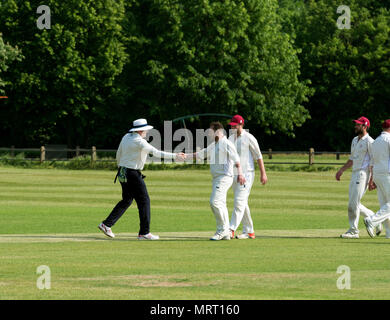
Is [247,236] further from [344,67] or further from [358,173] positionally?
[344,67]

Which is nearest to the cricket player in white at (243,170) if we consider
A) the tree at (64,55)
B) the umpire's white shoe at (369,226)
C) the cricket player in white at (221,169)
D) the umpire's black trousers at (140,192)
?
the cricket player in white at (221,169)

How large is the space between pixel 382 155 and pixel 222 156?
2786mm

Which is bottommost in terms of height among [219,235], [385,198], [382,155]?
[219,235]

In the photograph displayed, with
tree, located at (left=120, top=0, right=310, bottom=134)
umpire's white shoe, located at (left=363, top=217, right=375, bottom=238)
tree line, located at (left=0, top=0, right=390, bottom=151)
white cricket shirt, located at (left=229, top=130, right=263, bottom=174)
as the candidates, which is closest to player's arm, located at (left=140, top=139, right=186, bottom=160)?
white cricket shirt, located at (left=229, top=130, right=263, bottom=174)

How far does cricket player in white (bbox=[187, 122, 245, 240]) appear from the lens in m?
14.6

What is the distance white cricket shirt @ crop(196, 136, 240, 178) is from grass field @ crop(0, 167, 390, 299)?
122cm

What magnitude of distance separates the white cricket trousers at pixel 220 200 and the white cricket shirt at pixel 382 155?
255cm

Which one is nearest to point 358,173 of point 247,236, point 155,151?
point 247,236

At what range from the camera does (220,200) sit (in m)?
14.7

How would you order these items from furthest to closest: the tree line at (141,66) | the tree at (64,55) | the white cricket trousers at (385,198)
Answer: the tree line at (141,66)
the tree at (64,55)
the white cricket trousers at (385,198)

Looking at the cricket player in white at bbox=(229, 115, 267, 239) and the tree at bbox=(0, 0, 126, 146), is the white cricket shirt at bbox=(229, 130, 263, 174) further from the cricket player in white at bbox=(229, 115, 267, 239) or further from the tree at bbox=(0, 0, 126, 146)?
the tree at bbox=(0, 0, 126, 146)

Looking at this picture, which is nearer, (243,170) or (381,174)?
(381,174)

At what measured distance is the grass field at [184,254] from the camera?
8938mm

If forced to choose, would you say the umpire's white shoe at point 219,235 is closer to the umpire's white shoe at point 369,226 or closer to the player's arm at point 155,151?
the player's arm at point 155,151
